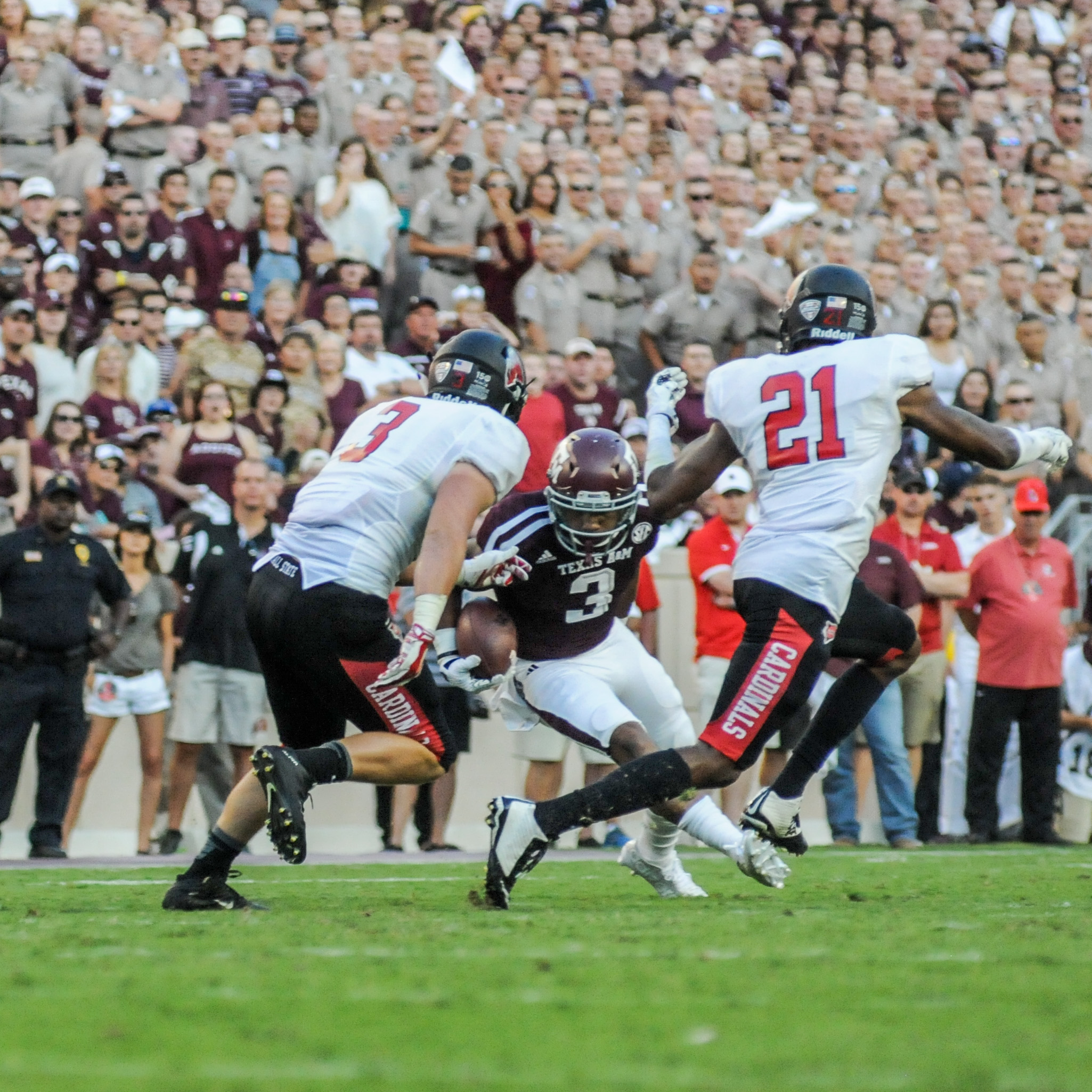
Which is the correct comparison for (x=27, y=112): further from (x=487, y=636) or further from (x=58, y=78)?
(x=487, y=636)

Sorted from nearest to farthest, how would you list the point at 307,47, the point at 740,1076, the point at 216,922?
the point at 740,1076 → the point at 216,922 → the point at 307,47

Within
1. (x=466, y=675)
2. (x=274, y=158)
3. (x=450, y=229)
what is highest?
(x=274, y=158)

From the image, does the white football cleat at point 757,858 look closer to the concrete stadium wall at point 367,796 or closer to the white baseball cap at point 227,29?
the concrete stadium wall at point 367,796

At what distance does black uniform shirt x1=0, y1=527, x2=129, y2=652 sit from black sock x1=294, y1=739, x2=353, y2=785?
4541mm

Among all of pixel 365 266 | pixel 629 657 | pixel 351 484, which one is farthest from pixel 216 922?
pixel 365 266

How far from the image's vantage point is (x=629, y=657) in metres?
6.38

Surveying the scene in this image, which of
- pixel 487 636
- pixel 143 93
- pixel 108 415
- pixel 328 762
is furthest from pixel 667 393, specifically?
pixel 143 93

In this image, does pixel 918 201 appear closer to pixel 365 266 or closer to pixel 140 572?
pixel 365 266

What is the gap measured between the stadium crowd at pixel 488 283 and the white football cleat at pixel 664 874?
3.46m

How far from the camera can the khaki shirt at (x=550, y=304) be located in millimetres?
12656

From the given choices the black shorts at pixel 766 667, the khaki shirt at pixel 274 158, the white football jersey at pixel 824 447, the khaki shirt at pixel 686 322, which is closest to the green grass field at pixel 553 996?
the black shorts at pixel 766 667

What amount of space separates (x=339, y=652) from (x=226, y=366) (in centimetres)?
627

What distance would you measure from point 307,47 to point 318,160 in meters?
1.41

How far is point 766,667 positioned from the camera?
5.48 metres
